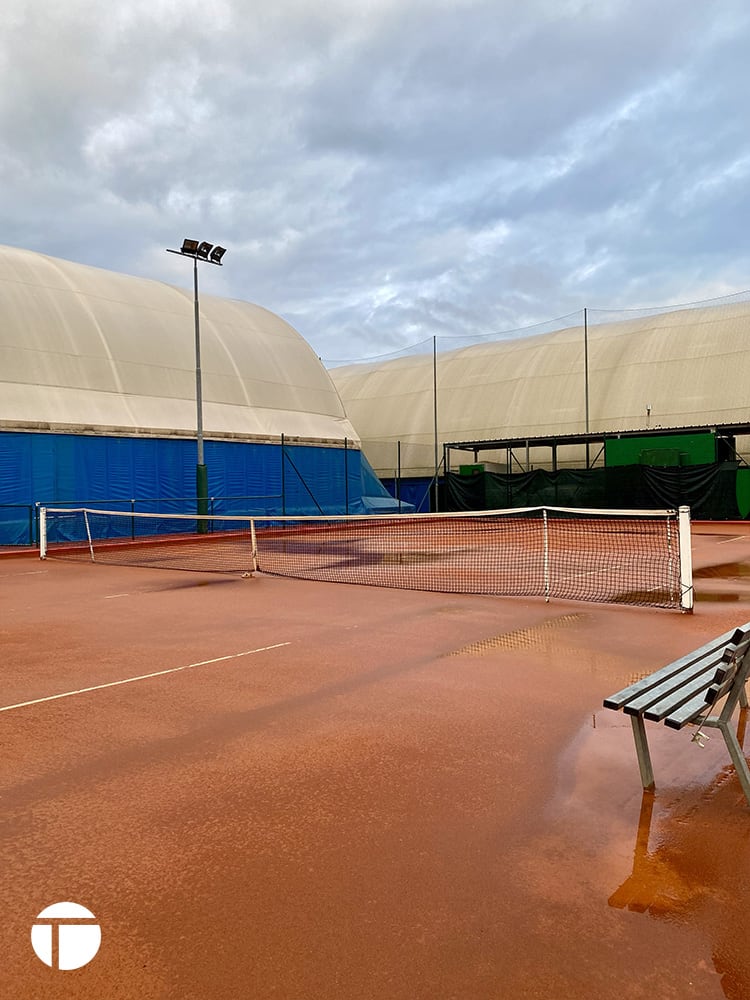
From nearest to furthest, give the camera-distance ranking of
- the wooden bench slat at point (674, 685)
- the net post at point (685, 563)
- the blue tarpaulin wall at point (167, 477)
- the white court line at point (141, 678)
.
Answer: the wooden bench slat at point (674, 685) < the white court line at point (141, 678) < the net post at point (685, 563) < the blue tarpaulin wall at point (167, 477)

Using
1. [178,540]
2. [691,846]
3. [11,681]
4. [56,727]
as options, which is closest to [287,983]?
[691,846]

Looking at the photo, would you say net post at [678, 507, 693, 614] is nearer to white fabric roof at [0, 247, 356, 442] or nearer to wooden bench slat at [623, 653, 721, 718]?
wooden bench slat at [623, 653, 721, 718]

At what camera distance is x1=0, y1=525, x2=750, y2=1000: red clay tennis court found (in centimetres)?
251

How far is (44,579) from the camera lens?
13.7 metres

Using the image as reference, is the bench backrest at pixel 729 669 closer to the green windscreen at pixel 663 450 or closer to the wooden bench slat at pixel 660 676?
the wooden bench slat at pixel 660 676

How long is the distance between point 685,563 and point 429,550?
9.54 meters

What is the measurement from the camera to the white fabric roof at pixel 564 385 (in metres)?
34.4

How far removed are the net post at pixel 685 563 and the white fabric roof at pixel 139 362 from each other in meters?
18.8

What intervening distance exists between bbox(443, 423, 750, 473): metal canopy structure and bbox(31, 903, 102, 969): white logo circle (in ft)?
102

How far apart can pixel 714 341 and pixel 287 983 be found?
3707 centimetres

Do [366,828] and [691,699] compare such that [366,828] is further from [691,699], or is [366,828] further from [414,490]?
[414,490]

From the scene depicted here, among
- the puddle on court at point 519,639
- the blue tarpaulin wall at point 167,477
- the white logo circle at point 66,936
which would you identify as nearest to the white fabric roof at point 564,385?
the blue tarpaulin wall at point 167,477

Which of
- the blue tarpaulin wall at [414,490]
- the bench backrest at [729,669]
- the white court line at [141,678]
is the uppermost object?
the blue tarpaulin wall at [414,490]

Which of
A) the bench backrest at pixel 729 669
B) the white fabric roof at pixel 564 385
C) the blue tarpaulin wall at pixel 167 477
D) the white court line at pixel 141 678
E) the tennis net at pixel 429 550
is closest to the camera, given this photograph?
the bench backrest at pixel 729 669
